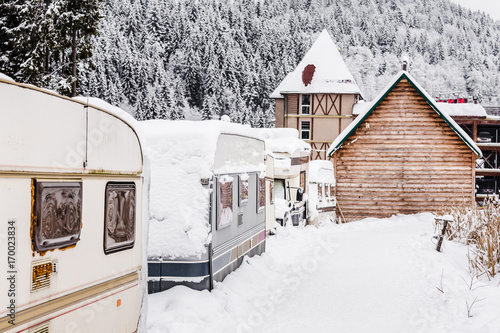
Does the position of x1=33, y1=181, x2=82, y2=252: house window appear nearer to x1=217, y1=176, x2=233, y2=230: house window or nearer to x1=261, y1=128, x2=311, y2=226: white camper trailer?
x1=217, y1=176, x2=233, y2=230: house window

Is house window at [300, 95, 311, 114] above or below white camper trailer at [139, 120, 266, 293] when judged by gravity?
above

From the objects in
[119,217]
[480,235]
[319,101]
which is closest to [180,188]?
[119,217]

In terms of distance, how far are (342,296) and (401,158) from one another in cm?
1322

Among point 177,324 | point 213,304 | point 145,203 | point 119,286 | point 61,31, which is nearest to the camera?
point 119,286

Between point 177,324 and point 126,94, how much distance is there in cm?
7970

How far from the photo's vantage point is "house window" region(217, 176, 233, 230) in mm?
8102

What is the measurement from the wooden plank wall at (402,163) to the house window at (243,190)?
38.5 ft

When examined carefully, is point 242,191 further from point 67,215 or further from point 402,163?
point 402,163

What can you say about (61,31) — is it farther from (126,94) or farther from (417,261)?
(126,94)

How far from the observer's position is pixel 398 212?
20.9 meters

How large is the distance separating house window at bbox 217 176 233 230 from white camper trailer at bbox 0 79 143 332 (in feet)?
8.21

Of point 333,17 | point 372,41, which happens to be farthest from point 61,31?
point 333,17

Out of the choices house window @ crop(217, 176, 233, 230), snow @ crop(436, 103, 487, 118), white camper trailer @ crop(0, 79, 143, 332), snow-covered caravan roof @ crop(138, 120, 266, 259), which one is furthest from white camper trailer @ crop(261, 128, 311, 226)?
snow @ crop(436, 103, 487, 118)

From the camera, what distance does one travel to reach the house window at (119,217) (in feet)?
16.4
